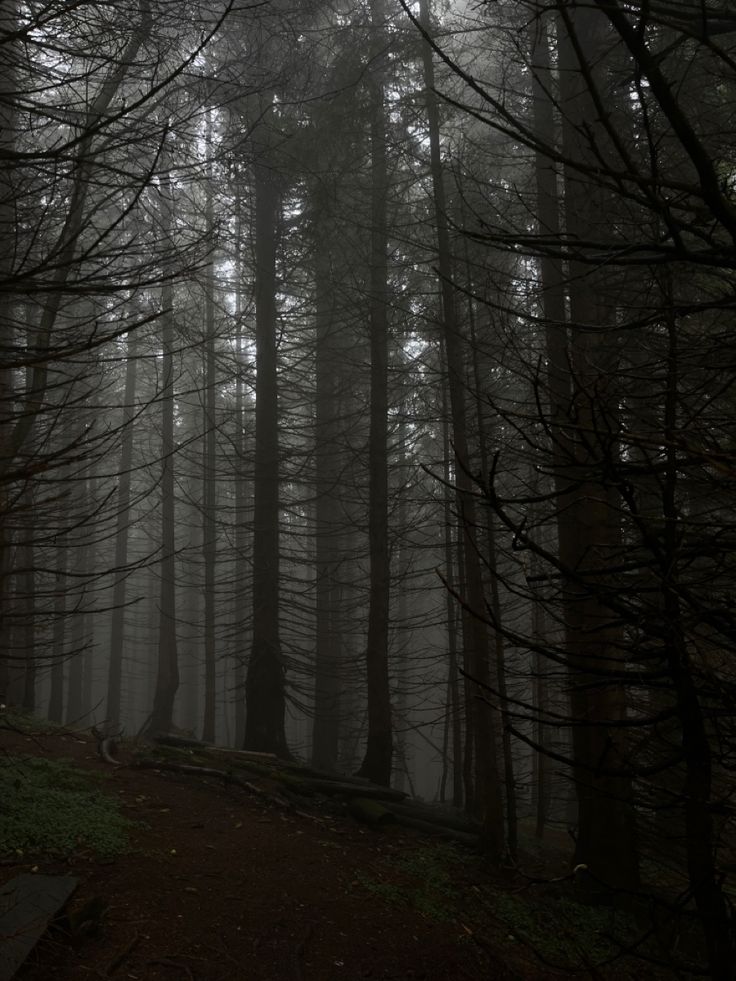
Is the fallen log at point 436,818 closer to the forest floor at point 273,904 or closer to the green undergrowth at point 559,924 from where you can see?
the forest floor at point 273,904

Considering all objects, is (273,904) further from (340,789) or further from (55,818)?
(340,789)

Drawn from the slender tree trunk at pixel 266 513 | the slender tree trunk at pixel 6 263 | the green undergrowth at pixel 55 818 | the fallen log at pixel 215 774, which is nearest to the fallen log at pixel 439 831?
the fallen log at pixel 215 774

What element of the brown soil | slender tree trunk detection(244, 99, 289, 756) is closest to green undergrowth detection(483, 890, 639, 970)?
the brown soil

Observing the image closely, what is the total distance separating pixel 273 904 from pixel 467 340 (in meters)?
4.77

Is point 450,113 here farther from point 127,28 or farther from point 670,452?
point 670,452

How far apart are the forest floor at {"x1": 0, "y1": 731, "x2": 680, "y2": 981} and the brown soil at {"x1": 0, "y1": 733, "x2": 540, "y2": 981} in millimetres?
13

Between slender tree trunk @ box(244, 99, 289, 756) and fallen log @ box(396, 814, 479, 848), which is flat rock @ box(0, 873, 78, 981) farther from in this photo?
slender tree trunk @ box(244, 99, 289, 756)

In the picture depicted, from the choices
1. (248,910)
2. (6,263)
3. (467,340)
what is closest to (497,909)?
(248,910)

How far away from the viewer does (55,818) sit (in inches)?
243

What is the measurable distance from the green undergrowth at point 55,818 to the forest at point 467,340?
5.06ft

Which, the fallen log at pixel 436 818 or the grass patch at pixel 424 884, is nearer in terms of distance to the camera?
the grass patch at pixel 424 884

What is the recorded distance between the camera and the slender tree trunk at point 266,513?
1118 centimetres

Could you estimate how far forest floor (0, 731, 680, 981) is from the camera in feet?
15.3

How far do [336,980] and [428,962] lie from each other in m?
0.88
